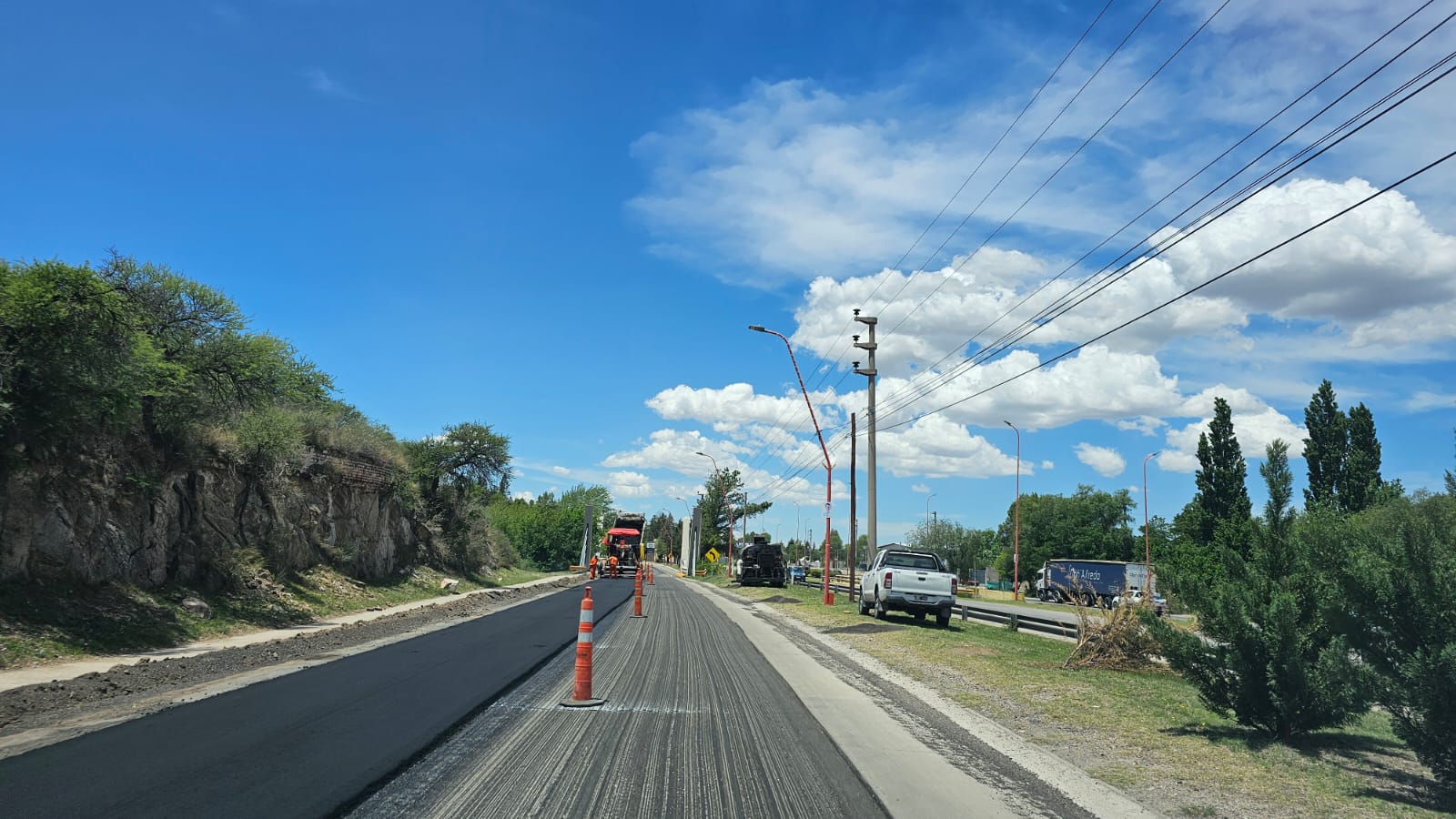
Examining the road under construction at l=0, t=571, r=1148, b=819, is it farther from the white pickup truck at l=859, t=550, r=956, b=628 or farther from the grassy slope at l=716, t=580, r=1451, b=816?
the white pickup truck at l=859, t=550, r=956, b=628

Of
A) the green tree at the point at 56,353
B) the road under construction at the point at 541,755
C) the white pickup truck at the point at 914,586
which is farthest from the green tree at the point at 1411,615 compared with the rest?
the green tree at the point at 56,353

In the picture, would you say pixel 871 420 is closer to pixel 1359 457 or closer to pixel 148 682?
pixel 148 682

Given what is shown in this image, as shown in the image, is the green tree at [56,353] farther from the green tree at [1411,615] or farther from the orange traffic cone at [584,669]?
the green tree at [1411,615]

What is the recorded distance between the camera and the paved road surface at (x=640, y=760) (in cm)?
569

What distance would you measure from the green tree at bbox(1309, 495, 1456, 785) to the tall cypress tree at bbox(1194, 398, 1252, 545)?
220ft

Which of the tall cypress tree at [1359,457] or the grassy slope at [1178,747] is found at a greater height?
the tall cypress tree at [1359,457]

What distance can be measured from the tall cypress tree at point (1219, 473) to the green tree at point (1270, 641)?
6580 centimetres

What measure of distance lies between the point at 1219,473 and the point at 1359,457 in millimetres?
10408

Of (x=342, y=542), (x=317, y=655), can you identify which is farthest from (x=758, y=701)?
(x=342, y=542)

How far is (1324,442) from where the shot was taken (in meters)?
62.8

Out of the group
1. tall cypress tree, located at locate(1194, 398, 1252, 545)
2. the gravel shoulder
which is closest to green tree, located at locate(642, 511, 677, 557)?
tall cypress tree, located at locate(1194, 398, 1252, 545)

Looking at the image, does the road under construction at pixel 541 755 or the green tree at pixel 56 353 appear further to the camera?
the green tree at pixel 56 353

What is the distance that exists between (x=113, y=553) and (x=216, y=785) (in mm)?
12580

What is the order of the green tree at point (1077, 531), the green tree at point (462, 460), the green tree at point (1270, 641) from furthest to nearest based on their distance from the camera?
the green tree at point (1077, 531) → the green tree at point (462, 460) → the green tree at point (1270, 641)
